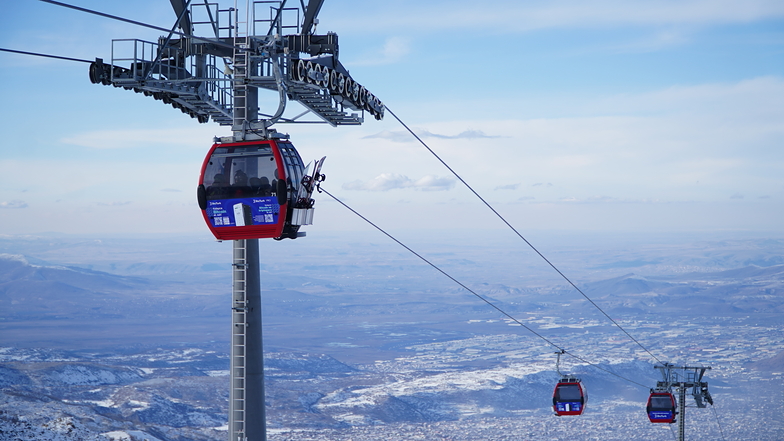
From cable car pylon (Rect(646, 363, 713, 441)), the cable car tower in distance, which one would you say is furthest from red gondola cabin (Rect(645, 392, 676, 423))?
the cable car tower in distance

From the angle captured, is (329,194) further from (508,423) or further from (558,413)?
(508,423)

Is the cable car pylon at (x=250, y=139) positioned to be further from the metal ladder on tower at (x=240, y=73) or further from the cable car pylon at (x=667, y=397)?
the cable car pylon at (x=667, y=397)

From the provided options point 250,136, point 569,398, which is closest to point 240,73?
point 250,136

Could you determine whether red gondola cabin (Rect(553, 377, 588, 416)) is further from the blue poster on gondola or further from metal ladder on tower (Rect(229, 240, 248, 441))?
the blue poster on gondola

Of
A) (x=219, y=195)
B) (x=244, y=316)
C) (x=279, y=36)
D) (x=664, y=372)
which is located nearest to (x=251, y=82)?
(x=279, y=36)

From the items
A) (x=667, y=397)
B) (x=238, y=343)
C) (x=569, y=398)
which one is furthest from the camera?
(x=667, y=397)

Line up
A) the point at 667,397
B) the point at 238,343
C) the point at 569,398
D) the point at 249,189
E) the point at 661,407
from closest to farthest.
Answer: the point at 249,189
the point at 238,343
the point at 569,398
the point at 661,407
the point at 667,397

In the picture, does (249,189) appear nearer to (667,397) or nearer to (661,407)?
(661,407)
